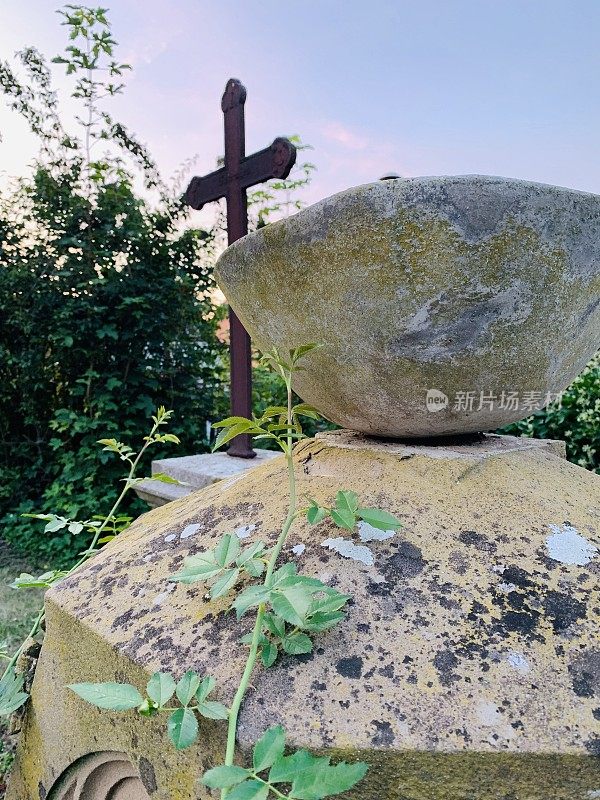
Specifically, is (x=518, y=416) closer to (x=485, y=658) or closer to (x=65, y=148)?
(x=485, y=658)

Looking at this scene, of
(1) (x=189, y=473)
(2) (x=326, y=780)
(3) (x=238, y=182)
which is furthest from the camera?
(3) (x=238, y=182)

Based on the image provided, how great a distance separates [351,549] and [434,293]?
0.36m

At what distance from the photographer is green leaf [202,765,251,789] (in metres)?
0.42

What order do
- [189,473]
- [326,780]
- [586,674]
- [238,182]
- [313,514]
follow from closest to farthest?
1. [326,780]
2. [586,674]
3. [313,514]
4. [189,473]
5. [238,182]

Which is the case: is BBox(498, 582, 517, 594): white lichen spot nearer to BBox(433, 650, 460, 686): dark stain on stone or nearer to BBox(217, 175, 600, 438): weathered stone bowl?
BBox(433, 650, 460, 686): dark stain on stone

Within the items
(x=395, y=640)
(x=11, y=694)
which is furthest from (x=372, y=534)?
(x=11, y=694)

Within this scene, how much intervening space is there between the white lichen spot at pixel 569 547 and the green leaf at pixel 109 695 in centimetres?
52

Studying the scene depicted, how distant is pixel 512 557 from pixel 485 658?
0.16 meters

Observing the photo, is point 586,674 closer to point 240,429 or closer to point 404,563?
point 404,563

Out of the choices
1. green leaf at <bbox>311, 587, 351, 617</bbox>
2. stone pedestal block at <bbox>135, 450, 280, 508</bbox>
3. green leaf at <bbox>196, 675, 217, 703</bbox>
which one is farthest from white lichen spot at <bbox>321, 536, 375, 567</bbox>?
stone pedestal block at <bbox>135, 450, 280, 508</bbox>

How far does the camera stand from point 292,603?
50 cm

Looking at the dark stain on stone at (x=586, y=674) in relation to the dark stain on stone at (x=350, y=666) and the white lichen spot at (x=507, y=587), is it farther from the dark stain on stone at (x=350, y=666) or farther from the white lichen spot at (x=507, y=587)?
the dark stain on stone at (x=350, y=666)

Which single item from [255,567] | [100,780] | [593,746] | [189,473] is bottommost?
[189,473]

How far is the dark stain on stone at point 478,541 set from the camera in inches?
26.8
